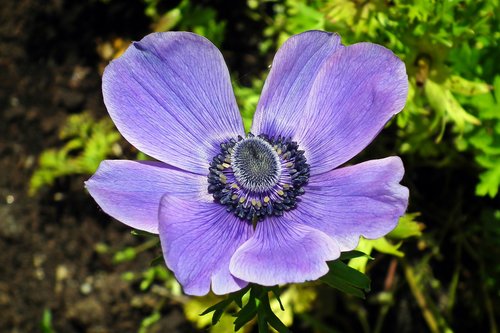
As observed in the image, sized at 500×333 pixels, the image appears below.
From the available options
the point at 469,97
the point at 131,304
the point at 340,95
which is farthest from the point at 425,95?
the point at 131,304

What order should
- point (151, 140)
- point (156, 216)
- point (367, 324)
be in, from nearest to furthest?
point (156, 216)
point (151, 140)
point (367, 324)

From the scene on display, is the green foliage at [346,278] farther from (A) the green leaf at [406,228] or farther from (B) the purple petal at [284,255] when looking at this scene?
(A) the green leaf at [406,228]

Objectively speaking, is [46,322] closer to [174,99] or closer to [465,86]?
[174,99]

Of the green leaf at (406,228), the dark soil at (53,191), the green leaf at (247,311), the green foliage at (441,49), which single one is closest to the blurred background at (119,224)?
the dark soil at (53,191)

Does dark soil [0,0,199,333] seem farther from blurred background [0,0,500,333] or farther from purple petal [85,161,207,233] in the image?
purple petal [85,161,207,233]

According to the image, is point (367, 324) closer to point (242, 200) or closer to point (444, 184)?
point (444, 184)
